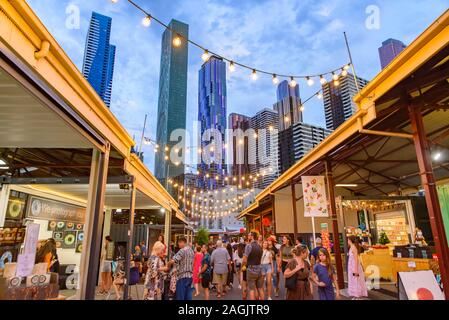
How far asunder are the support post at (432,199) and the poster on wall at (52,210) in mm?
10899

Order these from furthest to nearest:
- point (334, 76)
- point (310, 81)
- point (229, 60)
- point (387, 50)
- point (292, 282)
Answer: point (387, 50) → point (310, 81) → point (334, 76) → point (229, 60) → point (292, 282)

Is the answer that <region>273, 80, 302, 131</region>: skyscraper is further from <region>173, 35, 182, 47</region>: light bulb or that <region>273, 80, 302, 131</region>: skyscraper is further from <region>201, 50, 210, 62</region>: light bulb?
<region>173, 35, 182, 47</region>: light bulb

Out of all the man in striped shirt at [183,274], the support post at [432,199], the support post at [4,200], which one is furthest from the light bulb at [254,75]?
the support post at [4,200]

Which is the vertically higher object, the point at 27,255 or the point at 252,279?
the point at 27,255

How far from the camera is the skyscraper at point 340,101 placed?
570 inches

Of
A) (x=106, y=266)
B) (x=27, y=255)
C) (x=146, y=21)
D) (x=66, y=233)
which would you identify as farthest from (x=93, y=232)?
(x=66, y=233)

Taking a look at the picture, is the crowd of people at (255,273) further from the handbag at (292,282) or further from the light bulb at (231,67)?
the light bulb at (231,67)

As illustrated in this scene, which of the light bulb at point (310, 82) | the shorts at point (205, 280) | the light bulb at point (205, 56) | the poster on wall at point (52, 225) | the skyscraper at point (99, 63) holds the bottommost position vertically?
the shorts at point (205, 280)

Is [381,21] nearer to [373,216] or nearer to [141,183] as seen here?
[141,183]

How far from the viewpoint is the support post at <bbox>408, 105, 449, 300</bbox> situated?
4.39 metres

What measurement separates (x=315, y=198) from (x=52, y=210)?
31.7 feet

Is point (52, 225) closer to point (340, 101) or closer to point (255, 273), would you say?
point (255, 273)

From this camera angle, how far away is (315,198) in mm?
8914

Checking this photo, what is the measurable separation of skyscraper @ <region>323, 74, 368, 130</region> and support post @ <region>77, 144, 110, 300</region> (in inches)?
466
